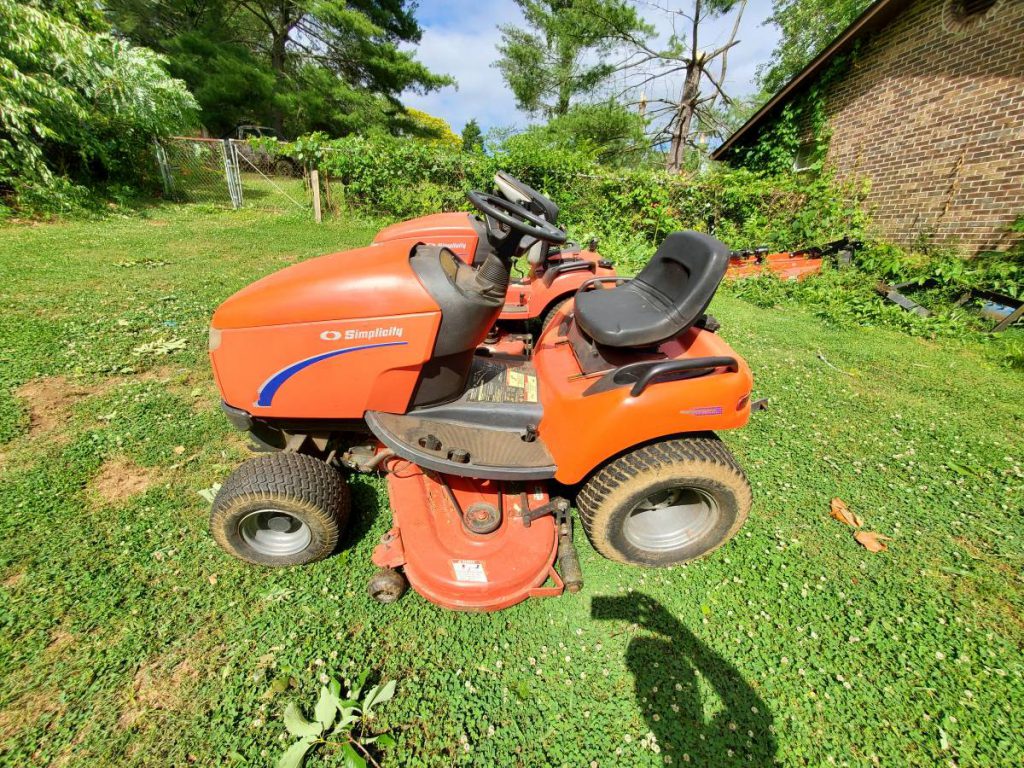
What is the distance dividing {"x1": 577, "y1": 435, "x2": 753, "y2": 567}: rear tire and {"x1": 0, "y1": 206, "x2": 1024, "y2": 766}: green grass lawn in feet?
0.49

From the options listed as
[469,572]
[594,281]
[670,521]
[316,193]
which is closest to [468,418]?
[469,572]

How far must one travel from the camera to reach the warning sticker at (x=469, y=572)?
70.7 inches

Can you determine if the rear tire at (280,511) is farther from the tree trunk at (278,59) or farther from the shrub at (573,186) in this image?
the tree trunk at (278,59)

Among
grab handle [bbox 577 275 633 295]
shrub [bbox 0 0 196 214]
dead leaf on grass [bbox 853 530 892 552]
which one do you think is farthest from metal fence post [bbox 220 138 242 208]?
dead leaf on grass [bbox 853 530 892 552]

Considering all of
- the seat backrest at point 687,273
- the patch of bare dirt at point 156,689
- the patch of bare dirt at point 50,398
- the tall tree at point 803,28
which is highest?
the tall tree at point 803,28

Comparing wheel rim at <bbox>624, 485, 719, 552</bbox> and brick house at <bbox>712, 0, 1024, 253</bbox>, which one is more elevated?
brick house at <bbox>712, 0, 1024, 253</bbox>

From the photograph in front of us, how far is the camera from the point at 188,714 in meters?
1.52

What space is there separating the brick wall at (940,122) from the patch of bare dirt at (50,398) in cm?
1028

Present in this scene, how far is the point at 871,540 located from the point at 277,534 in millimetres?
3108

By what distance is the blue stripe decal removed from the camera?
1803 mm

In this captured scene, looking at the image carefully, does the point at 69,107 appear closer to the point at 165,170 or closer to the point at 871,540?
the point at 165,170

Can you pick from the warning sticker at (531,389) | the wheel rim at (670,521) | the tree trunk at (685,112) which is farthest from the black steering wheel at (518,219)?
the tree trunk at (685,112)

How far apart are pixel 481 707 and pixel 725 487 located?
1359mm

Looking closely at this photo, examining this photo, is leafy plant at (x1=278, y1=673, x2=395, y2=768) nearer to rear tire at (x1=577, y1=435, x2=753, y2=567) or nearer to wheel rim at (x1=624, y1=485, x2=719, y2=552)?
rear tire at (x1=577, y1=435, x2=753, y2=567)
